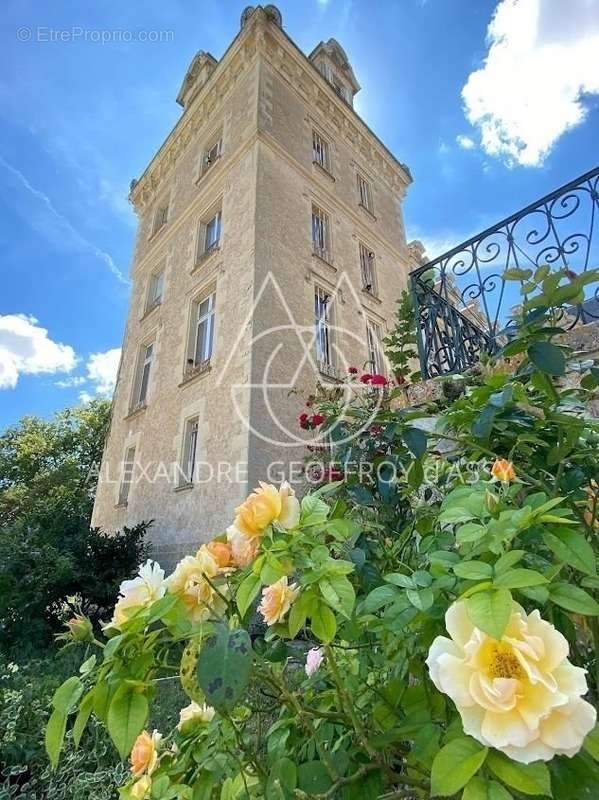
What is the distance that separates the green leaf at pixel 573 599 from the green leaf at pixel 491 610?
0.37ft

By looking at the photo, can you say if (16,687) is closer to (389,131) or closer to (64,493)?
(64,493)

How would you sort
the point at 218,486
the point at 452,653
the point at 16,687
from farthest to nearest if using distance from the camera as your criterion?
the point at 218,486 → the point at 16,687 → the point at 452,653

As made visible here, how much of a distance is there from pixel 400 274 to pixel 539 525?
1204 cm

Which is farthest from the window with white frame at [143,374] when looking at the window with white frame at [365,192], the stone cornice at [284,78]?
the window with white frame at [365,192]

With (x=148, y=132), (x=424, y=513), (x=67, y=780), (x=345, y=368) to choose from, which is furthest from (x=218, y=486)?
(x=148, y=132)

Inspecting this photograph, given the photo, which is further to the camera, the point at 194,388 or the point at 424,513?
the point at 194,388

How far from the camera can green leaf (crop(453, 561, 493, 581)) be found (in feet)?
1.72

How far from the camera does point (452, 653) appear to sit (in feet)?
1.55

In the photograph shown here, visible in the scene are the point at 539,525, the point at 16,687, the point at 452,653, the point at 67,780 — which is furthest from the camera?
the point at 16,687

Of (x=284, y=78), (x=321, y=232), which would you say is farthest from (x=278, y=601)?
(x=284, y=78)

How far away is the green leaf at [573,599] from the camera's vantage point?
49 cm

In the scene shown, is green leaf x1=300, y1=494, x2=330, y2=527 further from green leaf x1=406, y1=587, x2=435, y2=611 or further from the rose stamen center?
the rose stamen center

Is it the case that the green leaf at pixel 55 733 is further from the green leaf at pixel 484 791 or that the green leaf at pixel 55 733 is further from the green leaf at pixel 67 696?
the green leaf at pixel 484 791

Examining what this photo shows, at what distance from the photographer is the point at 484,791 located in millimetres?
425
